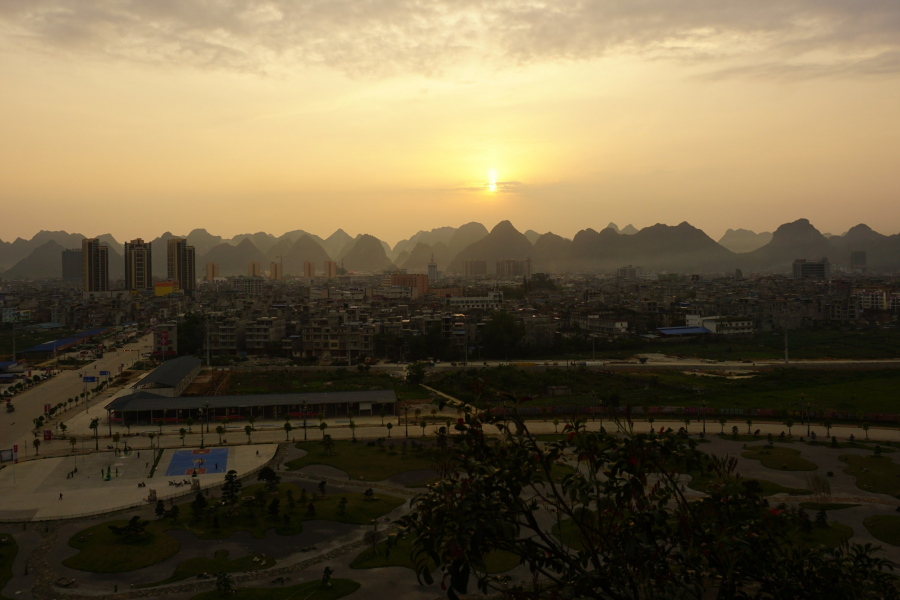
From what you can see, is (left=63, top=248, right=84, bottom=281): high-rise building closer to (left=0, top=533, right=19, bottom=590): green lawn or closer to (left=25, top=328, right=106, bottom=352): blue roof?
(left=25, top=328, right=106, bottom=352): blue roof

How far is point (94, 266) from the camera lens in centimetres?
6253

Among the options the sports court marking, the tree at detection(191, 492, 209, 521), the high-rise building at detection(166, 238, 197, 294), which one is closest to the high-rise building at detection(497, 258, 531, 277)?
the high-rise building at detection(166, 238, 197, 294)

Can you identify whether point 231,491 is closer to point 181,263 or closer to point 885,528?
point 885,528

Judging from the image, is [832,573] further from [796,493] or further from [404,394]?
[404,394]

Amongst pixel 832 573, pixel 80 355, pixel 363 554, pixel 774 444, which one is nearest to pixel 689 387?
pixel 774 444

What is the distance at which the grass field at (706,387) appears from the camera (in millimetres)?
18484

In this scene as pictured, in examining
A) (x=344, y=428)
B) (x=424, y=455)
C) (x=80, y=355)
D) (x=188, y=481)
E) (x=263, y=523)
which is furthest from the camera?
(x=80, y=355)

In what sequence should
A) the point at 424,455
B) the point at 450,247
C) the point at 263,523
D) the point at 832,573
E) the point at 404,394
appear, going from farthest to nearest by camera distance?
1. the point at 450,247
2. the point at 404,394
3. the point at 424,455
4. the point at 263,523
5. the point at 832,573

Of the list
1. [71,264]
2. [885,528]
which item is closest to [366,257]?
[71,264]

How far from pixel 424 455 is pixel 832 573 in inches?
455

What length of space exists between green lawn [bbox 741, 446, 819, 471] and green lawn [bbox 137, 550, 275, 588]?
10.1 meters

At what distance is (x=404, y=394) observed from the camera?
20.5 metres

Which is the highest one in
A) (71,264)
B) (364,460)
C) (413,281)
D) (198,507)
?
(71,264)

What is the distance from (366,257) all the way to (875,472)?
14593 centimetres
